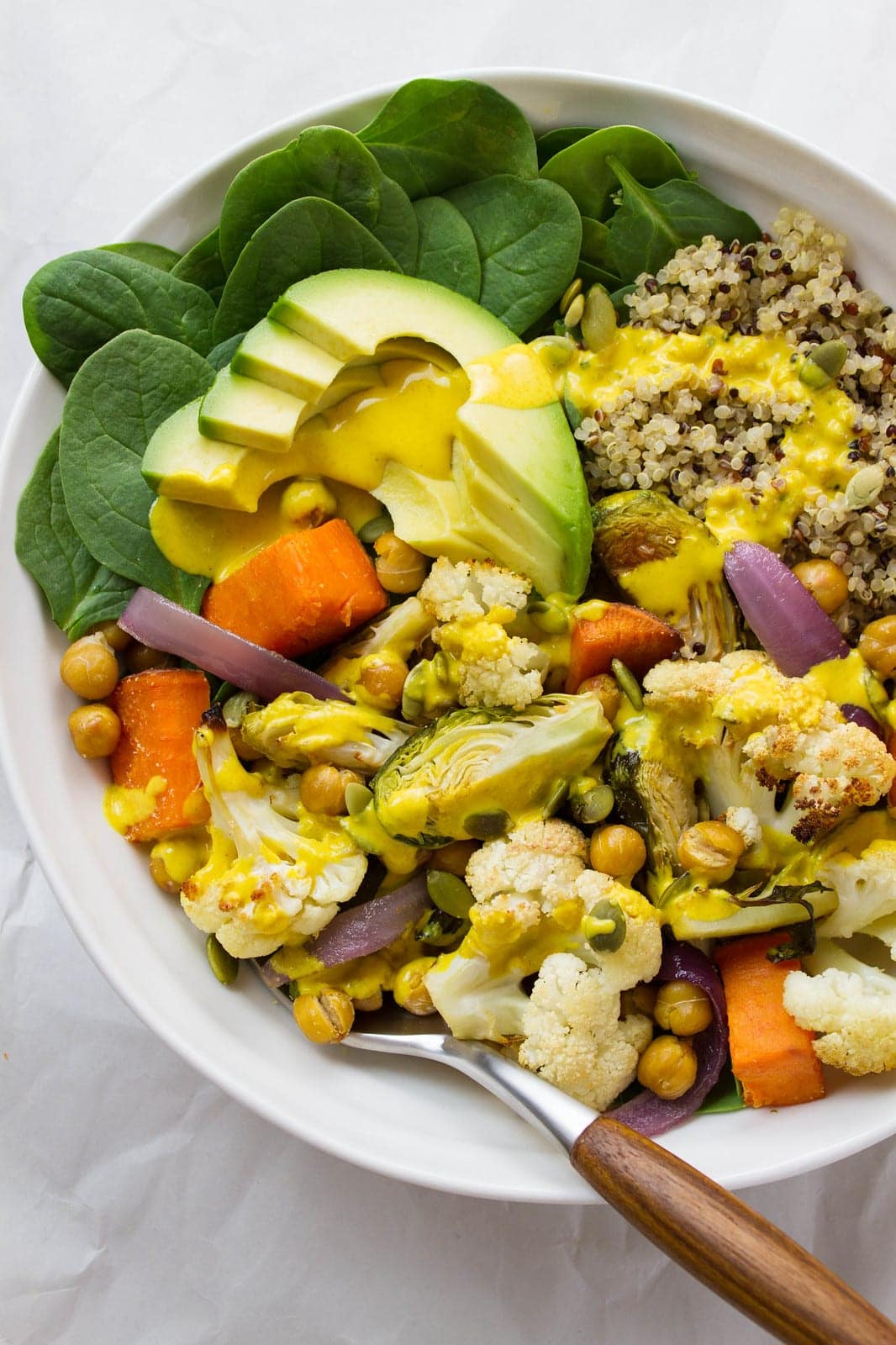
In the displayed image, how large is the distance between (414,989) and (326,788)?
0.44 meters

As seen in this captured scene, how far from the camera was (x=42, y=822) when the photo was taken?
2.29 m

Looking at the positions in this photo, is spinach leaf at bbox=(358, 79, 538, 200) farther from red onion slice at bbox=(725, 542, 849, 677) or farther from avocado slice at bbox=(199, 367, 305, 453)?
red onion slice at bbox=(725, 542, 849, 677)

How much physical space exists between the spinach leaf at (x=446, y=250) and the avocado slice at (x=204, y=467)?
54 centimetres

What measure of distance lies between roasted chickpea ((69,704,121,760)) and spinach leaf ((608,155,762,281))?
1.51m

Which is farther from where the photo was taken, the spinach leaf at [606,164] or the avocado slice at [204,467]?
the spinach leaf at [606,164]

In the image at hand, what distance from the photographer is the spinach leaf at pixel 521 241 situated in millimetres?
2473

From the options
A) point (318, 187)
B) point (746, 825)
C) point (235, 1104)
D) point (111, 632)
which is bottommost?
point (235, 1104)

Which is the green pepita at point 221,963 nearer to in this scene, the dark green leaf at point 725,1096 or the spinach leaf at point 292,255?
the dark green leaf at point 725,1096

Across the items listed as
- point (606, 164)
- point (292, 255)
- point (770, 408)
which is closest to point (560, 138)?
point (606, 164)

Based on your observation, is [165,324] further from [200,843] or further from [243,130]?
[200,843]

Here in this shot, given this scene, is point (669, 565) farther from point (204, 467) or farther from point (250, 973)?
point (250, 973)

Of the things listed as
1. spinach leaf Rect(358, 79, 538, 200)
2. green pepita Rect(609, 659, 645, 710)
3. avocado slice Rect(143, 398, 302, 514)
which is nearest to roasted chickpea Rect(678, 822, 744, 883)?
green pepita Rect(609, 659, 645, 710)

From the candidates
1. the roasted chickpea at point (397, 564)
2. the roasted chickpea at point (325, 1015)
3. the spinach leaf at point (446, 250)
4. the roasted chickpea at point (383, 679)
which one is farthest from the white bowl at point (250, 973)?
the roasted chickpea at point (397, 564)

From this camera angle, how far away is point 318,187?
7.87ft
